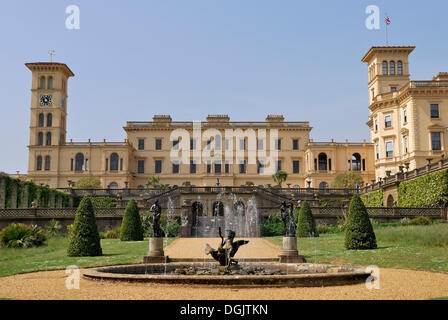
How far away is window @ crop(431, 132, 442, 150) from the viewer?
44719 millimetres

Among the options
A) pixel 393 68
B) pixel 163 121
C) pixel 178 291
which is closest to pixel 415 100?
pixel 393 68

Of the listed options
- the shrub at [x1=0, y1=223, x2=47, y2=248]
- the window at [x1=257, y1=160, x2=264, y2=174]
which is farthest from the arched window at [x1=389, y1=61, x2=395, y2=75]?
the shrub at [x1=0, y1=223, x2=47, y2=248]

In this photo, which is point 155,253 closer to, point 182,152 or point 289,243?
point 289,243

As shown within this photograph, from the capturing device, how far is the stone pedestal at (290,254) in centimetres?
1617

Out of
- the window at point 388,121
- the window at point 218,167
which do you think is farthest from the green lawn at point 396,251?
the window at point 218,167

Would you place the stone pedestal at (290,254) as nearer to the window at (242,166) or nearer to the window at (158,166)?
the window at (242,166)

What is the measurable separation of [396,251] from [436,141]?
3107 centimetres

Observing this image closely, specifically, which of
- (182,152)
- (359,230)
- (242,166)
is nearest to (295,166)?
(242,166)

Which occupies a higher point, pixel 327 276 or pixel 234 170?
pixel 234 170

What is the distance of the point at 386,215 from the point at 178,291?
82.5 feet

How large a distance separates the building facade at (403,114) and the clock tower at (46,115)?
42689mm
